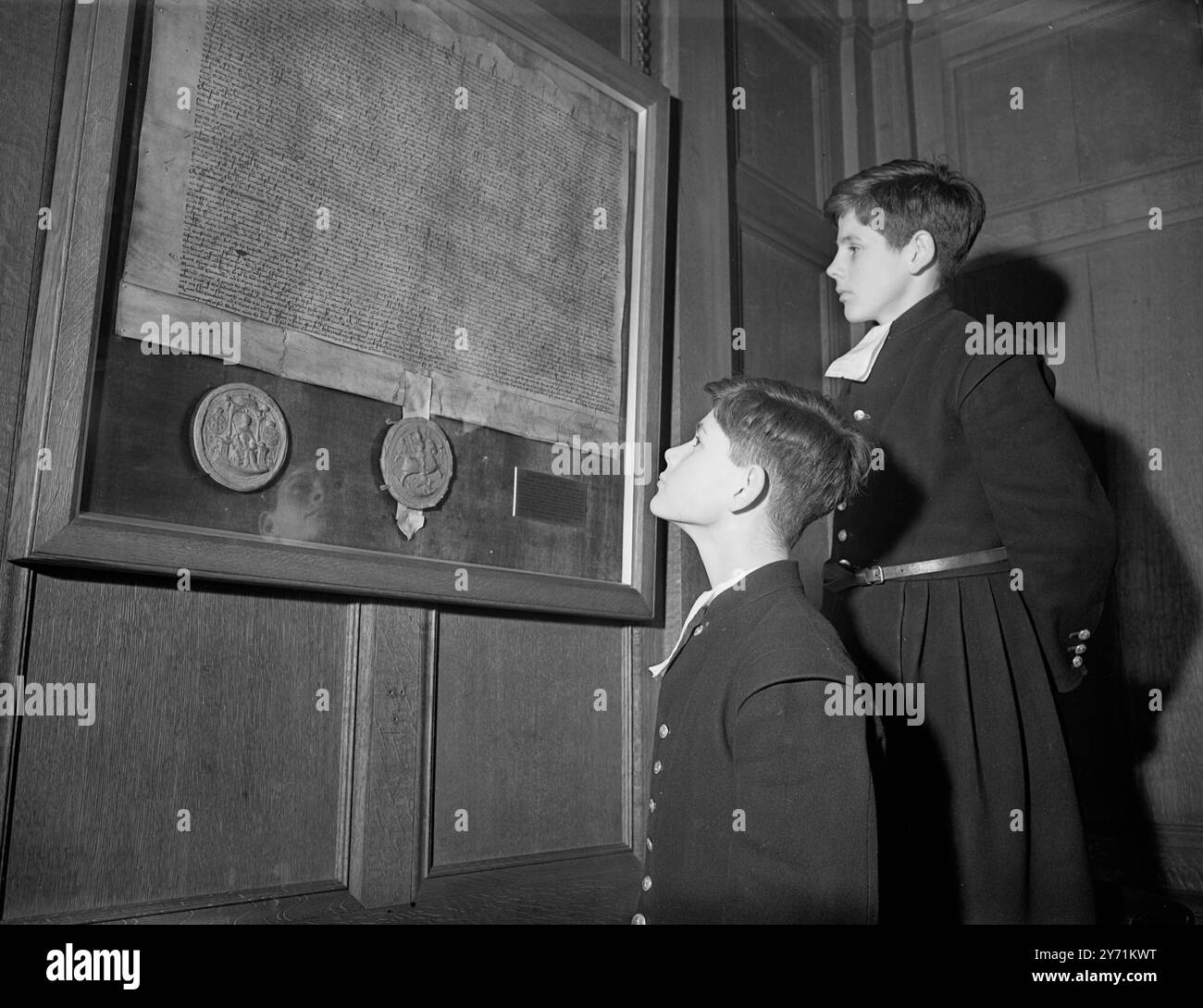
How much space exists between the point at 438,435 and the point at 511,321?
35 centimetres

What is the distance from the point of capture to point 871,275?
8.60ft

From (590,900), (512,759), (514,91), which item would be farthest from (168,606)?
(514,91)

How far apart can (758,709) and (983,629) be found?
80cm

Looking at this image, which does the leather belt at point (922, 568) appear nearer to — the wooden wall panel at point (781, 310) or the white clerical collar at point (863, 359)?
the white clerical collar at point (863, 359)

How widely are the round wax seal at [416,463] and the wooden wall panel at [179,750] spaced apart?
267 millimetres

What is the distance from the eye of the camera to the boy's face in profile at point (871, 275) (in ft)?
8.52

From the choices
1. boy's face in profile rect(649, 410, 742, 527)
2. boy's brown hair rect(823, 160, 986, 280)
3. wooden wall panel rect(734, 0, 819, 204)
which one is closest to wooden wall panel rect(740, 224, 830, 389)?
wooden wall panel rect(734, 0, 819, 204)

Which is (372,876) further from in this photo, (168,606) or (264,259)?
(264,259)

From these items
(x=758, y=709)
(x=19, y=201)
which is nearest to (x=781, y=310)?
(x=758, y=709)

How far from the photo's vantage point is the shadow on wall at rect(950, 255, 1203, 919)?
124 inches

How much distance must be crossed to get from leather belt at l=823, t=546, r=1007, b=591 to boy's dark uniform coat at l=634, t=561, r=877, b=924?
563 mm

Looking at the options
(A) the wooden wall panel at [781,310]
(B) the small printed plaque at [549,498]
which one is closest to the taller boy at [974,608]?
(B) the small printed plaque at [549,498]

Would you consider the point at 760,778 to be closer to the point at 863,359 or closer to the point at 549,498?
the point at 549,498
